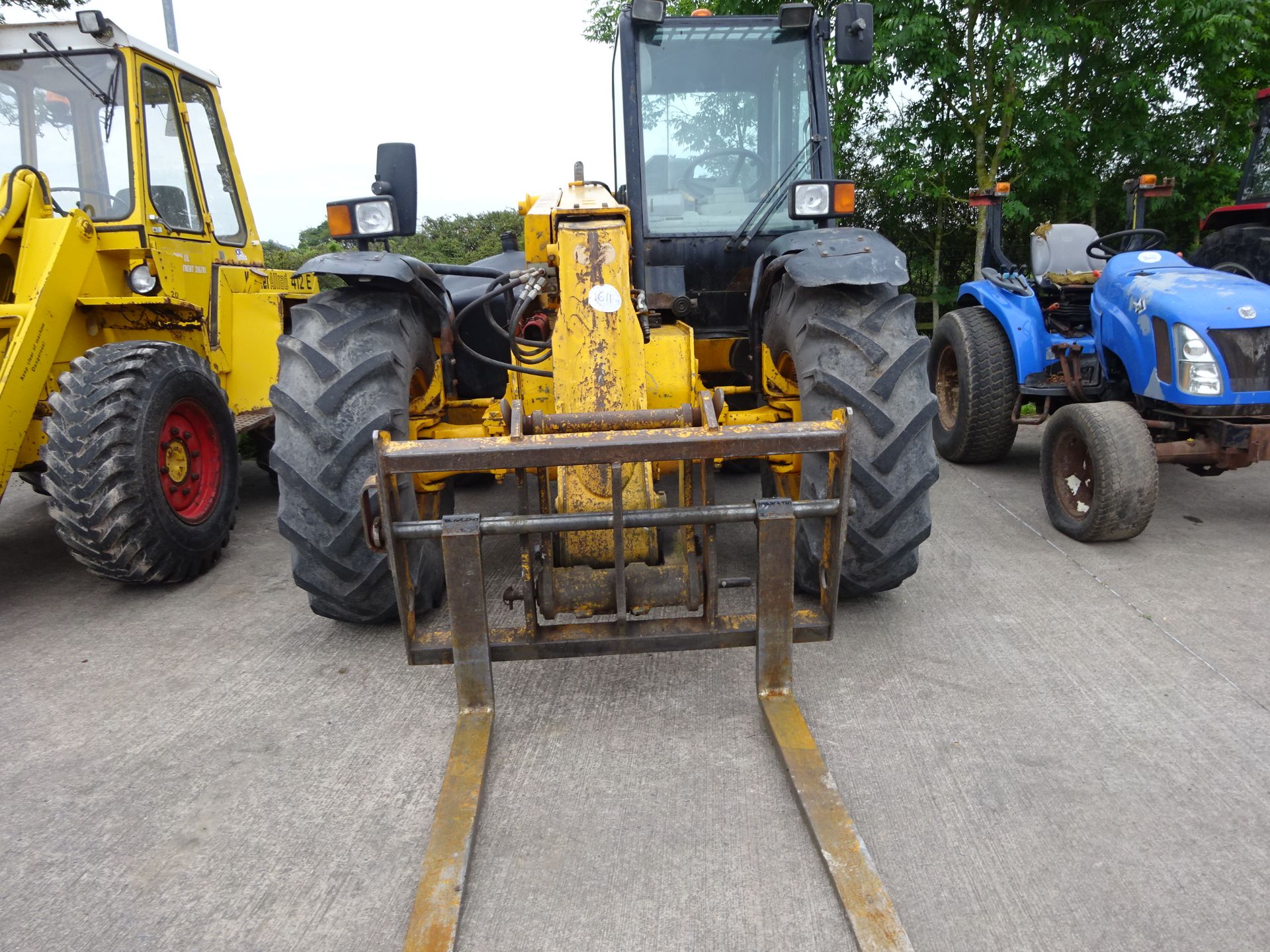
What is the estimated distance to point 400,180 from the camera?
129 inches

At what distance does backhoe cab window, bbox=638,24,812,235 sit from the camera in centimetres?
402

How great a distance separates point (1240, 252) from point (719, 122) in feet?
11.9

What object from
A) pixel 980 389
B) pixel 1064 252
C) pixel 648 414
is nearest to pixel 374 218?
pixel 648 414

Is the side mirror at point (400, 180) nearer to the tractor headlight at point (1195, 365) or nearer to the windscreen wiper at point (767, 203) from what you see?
the windscreen wiper at point (767, 203)

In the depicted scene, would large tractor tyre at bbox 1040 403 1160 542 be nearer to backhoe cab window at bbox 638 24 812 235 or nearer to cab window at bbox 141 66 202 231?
backhoe cab window at bbox 638 24 812 235

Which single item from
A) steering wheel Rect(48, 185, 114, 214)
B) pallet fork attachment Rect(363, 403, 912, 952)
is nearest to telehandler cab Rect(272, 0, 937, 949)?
pallet fork attachment Rect(363, 403, 912, 952)

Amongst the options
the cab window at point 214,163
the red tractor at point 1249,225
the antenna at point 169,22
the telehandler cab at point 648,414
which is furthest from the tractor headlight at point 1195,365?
the antenna at point 169,22

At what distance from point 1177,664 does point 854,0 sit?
3073mm

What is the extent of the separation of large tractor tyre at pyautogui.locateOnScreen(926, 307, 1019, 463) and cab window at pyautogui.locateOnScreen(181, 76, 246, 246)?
4.54 meters

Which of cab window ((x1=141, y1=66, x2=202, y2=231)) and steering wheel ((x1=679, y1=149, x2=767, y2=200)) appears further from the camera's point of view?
cab window ((x1=141, y1=66, x2=202, y2=231))

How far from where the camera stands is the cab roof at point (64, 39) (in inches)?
177

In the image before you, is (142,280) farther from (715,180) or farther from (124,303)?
(715,180)

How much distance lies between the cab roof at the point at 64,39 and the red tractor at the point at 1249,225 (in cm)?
645

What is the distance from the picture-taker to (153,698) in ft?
9.89
